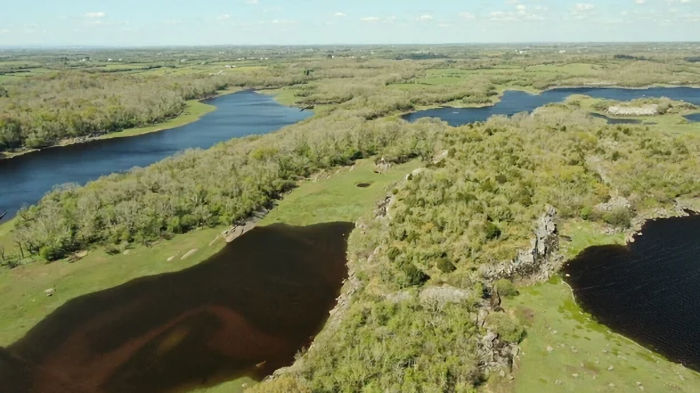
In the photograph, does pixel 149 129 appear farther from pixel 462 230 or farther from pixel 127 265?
pixel 462 230

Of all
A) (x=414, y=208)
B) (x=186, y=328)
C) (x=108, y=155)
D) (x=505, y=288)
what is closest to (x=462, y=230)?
A: (x=414, y=208)

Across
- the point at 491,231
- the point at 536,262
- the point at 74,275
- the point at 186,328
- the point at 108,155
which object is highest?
the point at 491,231

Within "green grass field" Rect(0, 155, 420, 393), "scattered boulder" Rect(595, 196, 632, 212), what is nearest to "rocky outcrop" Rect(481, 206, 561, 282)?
"scattered boulder" Rect(595, 196, 632, 212)

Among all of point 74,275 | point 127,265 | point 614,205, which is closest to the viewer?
point 74,275

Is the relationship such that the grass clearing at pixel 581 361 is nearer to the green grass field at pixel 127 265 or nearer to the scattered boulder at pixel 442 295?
the scattered boulder at pixel 442 295

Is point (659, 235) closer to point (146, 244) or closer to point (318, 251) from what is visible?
point (318, 251)

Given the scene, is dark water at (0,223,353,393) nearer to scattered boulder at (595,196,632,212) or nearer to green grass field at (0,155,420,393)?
green grass field at (0,155,420,393)
